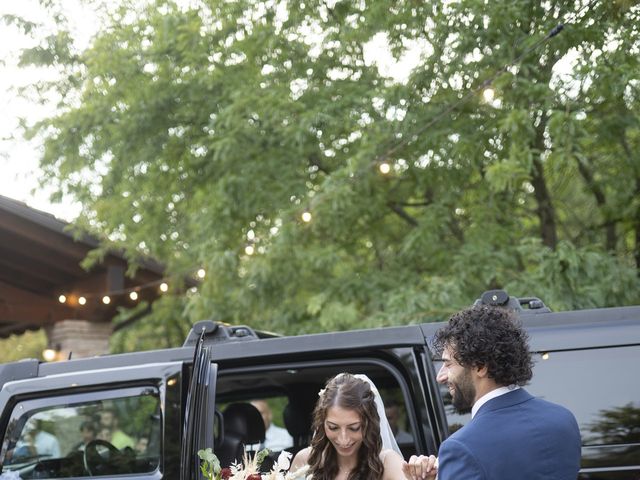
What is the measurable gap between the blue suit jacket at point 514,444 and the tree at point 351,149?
18.0ft

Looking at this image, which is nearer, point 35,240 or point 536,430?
point 536,430

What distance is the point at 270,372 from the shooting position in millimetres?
4828

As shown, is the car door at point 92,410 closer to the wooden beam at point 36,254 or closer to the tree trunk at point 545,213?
the tree trunk at point 545,213

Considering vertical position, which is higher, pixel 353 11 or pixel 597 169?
pixel 353 11

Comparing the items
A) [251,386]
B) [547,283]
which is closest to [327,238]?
[547,283]

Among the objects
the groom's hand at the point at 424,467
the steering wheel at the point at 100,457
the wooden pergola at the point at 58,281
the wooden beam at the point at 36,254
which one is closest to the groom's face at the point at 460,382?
the groom's hand at the point at 424,467

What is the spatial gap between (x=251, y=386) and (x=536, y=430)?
12.8 feet

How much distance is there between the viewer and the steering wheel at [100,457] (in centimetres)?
495

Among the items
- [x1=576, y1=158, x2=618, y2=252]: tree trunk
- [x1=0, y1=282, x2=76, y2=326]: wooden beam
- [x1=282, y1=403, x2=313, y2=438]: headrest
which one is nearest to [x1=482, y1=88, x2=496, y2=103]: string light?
[x1=576, y1=158, x2=618, y2=252]: tree trunk

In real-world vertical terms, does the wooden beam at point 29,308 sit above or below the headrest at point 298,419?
above

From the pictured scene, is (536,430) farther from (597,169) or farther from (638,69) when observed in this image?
(597,169)

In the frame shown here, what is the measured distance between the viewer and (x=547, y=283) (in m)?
8.70

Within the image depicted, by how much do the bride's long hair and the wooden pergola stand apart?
26.8 feet

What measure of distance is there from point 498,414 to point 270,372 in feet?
7.53
